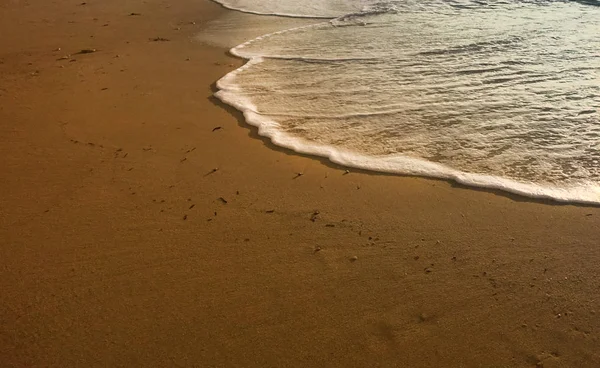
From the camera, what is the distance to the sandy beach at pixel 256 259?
242 cm

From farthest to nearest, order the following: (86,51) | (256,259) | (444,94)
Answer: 1. (86,51)
2. (444,94)
3. (256,259)

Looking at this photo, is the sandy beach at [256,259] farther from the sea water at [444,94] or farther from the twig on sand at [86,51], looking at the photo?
the twig on sand at [86,51]

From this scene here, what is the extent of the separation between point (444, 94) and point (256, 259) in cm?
296

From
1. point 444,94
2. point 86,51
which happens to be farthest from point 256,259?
point 86,51

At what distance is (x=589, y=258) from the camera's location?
2.91 metres

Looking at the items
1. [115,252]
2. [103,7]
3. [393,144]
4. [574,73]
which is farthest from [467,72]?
[103,7]

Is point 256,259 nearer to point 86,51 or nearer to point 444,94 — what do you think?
point 444,94

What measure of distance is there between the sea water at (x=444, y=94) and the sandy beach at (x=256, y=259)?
0.33 m

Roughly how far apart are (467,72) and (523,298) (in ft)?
11.7

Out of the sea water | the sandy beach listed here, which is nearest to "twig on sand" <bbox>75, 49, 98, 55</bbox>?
the sea water

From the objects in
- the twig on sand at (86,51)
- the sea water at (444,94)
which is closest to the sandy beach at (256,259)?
the sea water at (444,94)

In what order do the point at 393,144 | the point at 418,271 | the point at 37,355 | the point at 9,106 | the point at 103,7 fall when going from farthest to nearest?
the point at 103,7 → the point at 9,106 → the point at 393,144 → the point at 418,271 → the point at 37,355

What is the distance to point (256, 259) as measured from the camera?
294 centimetres

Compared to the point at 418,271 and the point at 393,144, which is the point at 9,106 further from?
the point at 418,271
